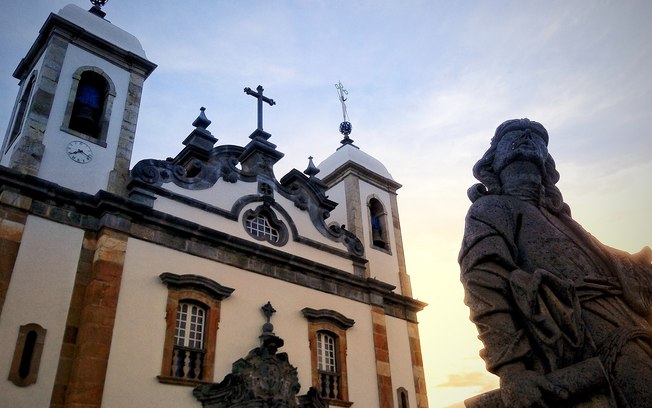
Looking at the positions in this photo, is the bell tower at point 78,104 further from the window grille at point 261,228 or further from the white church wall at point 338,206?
the white church wall at point 338,206

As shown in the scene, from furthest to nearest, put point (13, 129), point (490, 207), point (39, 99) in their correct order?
point (13, 129)
point (39, 99)
point (490, 207)

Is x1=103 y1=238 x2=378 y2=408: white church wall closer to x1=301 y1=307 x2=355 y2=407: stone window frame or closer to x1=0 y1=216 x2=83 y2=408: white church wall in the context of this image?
x1=301 y1=307 x2=355 y2=407: stone window frame

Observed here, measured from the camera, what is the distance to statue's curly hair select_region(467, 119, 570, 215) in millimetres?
3795

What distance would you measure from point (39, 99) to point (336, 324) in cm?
856

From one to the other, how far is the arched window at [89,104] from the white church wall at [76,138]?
268mm

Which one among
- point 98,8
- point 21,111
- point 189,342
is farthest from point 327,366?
point 98,8

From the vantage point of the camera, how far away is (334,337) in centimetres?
1328

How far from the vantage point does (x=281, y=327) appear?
12.2 m

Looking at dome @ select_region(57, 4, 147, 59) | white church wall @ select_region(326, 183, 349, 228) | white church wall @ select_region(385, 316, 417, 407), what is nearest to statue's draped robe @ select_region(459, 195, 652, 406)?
white church wall @ select_region(385, 316, 417, 407)

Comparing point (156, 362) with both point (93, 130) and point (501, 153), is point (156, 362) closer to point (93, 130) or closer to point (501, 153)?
point (93, 130)

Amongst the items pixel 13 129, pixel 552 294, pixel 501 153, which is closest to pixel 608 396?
pixel 552 294

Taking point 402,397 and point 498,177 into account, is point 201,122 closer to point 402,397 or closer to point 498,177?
point 402,397

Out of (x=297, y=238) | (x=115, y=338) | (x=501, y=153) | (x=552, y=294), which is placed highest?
(x=297, y=238)

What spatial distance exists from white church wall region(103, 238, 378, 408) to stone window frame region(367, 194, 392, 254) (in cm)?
307
